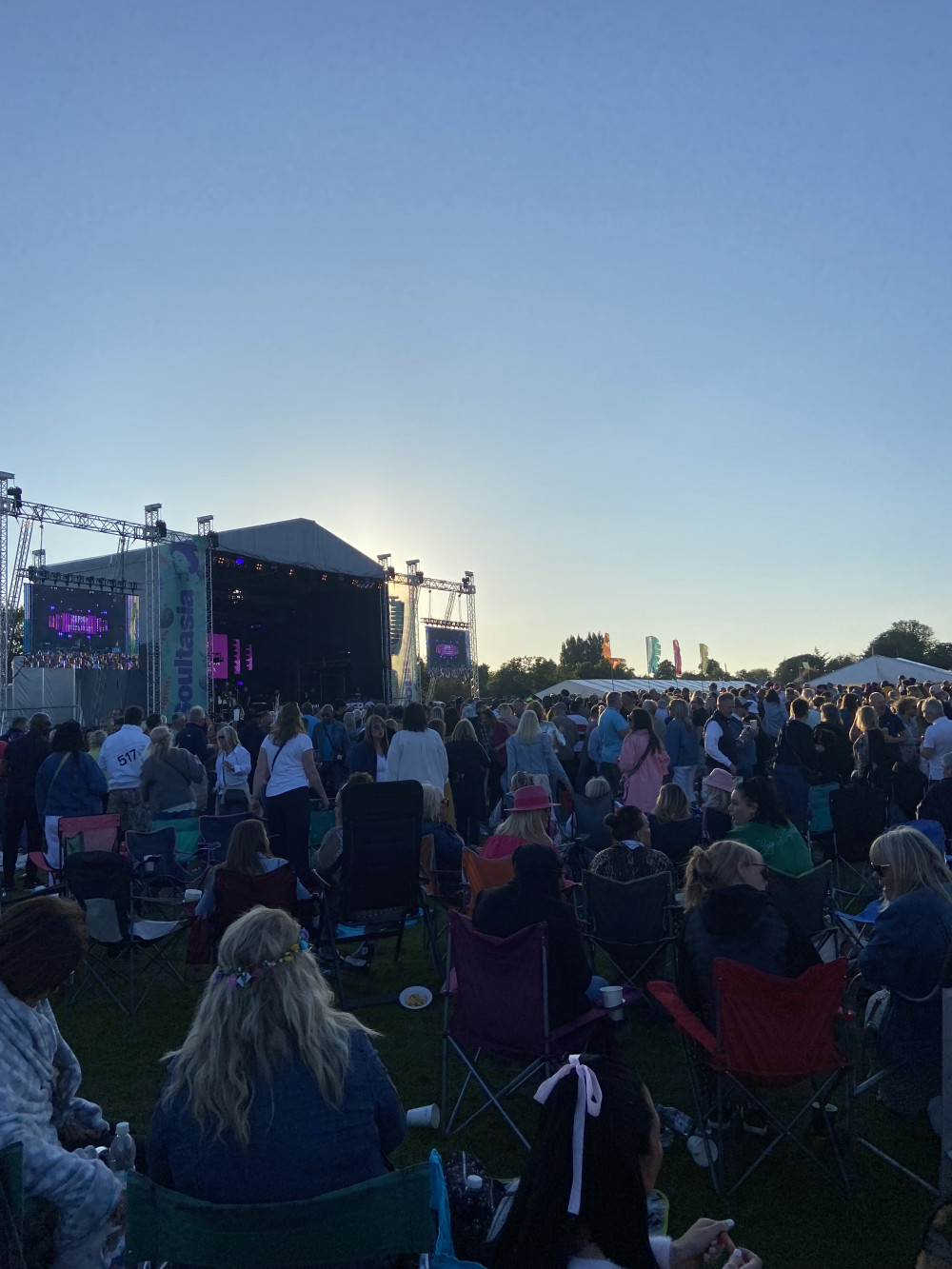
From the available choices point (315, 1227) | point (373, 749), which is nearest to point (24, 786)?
point (373, 749)

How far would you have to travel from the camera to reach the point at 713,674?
2112 inches

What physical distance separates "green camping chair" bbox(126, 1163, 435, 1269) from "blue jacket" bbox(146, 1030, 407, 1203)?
0.47ft

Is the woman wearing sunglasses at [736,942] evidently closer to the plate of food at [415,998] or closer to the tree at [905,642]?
the plate of food at [415,998]

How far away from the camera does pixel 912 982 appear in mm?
3223

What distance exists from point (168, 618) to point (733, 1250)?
16380 millimetres

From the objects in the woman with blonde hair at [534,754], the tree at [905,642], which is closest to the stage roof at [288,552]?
the woman with blonde hair at [534,754]

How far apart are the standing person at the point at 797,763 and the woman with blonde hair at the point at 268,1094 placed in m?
6.91

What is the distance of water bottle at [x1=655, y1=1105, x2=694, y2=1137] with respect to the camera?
342 centimetres

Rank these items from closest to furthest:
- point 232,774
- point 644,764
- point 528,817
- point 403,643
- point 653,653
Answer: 1. point 528,817
2. point 644,764
3. point 232,774
4. point 403,643
5. point 653,653

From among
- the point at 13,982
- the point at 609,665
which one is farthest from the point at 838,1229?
the point at 609,665

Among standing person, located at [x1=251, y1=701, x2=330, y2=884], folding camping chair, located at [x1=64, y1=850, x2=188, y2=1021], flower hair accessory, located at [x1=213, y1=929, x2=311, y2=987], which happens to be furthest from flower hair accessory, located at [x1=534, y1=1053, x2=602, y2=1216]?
standing person, located at [x1=251, y1=701, x2=330, y2=884]

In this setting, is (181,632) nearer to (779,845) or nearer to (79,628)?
(79,628)

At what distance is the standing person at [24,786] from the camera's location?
7992 mm

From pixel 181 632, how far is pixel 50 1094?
15.3m
